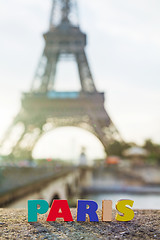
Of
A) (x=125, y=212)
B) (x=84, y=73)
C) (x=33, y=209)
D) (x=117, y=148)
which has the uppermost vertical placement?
(x=84, y=73)

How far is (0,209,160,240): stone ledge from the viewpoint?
173 inches

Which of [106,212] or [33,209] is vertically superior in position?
[33,209]

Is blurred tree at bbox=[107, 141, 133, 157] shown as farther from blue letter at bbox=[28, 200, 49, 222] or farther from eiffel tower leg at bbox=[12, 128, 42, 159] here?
blue letter at bbox=[28, 200, 49, 222]

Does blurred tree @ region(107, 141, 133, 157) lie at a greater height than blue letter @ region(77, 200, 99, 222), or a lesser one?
greater

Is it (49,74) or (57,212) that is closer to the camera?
(57,212)

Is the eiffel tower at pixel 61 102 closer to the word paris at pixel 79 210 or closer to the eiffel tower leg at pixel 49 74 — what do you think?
the eiffel tower leg at pixel 49 74

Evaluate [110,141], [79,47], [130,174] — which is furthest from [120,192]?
[79,47]

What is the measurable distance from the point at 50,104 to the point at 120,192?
1448cm

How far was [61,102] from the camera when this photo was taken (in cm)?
3438

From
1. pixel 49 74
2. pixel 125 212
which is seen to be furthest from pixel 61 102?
pixel 125 212

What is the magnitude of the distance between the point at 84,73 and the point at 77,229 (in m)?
31.9

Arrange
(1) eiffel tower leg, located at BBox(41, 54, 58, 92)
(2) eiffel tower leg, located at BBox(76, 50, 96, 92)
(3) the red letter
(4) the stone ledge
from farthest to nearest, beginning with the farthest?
(1) eiffel tower leg, located at BBox(41, 54, 58, 92) → (2) eiffel tower leg, located at BBox(76, 50, 96, 92) → (3) the red letter → (4) the stone ledge

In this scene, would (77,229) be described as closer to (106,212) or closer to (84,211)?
(84,211)

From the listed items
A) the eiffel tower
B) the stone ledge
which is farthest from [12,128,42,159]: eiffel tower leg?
the stone ledge
